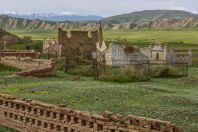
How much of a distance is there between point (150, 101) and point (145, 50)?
26409 mm

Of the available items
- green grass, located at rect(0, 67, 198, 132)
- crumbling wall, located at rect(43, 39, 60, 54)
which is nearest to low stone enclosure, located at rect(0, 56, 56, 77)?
green grass, located at rect(0, 67, 198, 132)

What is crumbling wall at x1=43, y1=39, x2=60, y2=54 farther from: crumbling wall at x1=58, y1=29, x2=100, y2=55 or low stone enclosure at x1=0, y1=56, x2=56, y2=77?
low stone enclosure at x1=0, y1=56, x2=56, y2=77

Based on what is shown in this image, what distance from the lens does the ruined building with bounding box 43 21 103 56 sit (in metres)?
50.9

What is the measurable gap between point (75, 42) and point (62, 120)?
38097 millimetres

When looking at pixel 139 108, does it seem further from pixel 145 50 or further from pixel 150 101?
pixel 145 50

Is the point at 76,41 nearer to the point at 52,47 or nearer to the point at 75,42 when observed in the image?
the point at 75,42

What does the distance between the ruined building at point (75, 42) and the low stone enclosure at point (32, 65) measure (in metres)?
13.4

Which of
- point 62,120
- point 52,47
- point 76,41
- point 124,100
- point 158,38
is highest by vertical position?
point 76,41

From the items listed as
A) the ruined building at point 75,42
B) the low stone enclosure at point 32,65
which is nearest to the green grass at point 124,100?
the low stone enclosure at point 32,65

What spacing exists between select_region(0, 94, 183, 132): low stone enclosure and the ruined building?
34.1 metres

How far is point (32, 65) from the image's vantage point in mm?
34875

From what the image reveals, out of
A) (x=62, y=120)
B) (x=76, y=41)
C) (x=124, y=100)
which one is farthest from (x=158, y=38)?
(x=62, y=120)

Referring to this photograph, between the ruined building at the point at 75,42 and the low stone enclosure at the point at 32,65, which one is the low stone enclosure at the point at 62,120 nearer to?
the low stone enclosure at the point at 32,65

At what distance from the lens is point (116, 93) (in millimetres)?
21125
